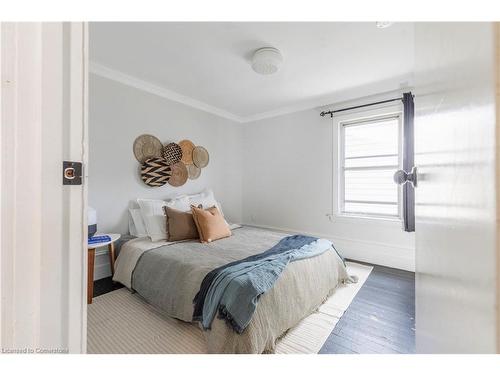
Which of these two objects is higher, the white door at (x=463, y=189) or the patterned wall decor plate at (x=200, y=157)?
the patterned wall decor plate at (x=200, y=157)

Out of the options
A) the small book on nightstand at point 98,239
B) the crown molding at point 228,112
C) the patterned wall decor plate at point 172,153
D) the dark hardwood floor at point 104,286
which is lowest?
the dark hardwood floor at point 104,286

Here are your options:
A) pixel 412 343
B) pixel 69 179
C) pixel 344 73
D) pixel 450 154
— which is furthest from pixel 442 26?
pixel 344 73

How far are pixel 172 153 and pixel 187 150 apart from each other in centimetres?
29

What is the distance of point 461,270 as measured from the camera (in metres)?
0.32

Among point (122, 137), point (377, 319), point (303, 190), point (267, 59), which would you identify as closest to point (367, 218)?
point (303, 190)

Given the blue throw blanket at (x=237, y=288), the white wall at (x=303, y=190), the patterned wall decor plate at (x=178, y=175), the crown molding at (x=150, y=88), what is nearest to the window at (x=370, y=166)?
the white wall at (x=303, y=190)

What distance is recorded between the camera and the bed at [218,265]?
1369 millimetres

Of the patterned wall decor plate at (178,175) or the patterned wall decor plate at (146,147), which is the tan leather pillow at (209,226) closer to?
the patterned wall decor plate at (178,175)

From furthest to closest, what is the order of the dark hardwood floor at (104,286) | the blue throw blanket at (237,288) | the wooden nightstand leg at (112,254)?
1. the wooden nightstand leg at (112,254)
2. the dark hardwood floor at (104,286)
3. the blue throw blanket at (237,288)

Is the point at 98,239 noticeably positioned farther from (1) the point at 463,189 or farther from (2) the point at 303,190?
(2) the point at 303,190

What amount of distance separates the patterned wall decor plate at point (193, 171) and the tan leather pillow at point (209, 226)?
926 millimetres

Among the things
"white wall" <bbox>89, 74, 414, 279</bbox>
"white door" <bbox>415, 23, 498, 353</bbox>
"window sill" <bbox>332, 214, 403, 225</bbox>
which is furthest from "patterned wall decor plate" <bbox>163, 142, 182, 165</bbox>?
"white door" <bbox>415, 23, 498, 353</bbox>
